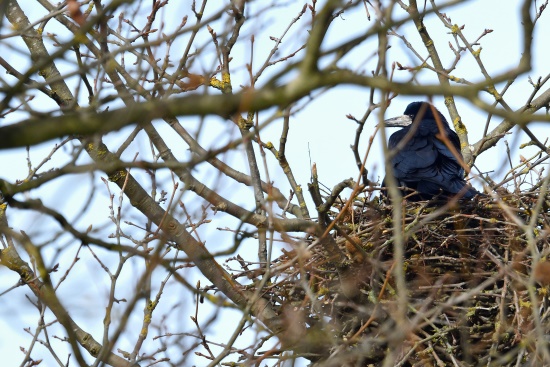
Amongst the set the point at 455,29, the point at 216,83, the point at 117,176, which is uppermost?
the point at 455,29

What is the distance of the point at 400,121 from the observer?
858cm

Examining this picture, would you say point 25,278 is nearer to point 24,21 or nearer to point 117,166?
point 24,21

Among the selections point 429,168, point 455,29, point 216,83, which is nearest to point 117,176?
point 216,83

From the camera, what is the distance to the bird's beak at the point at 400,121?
28.1 feet

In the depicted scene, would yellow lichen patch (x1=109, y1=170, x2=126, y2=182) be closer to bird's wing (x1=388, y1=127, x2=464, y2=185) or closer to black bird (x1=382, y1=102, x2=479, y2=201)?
black bird (x1=382, y1=102, x2=479, y2=201)

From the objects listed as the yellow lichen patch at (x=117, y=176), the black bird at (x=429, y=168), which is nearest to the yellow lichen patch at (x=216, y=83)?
the yellow lichen patch at (x=117, y=176)

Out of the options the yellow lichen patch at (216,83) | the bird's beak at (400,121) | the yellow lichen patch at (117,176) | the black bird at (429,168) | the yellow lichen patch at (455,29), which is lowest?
the yellow lichen patch at (117,176)

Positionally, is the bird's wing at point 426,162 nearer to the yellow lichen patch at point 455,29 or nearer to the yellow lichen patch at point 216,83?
the yellow lichen patch at point 455,29

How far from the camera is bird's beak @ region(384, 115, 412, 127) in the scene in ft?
28.1

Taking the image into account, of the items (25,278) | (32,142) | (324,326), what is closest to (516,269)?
(324,326)

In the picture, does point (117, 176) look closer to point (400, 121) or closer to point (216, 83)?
point (216, 83)

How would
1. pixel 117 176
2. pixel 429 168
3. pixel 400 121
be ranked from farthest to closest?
pixel 400 121
pixel 429 168
pixel 117 176

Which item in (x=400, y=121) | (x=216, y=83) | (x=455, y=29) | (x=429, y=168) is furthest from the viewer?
(x=400, y=121)

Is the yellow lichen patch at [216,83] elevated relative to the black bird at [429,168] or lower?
elevated
